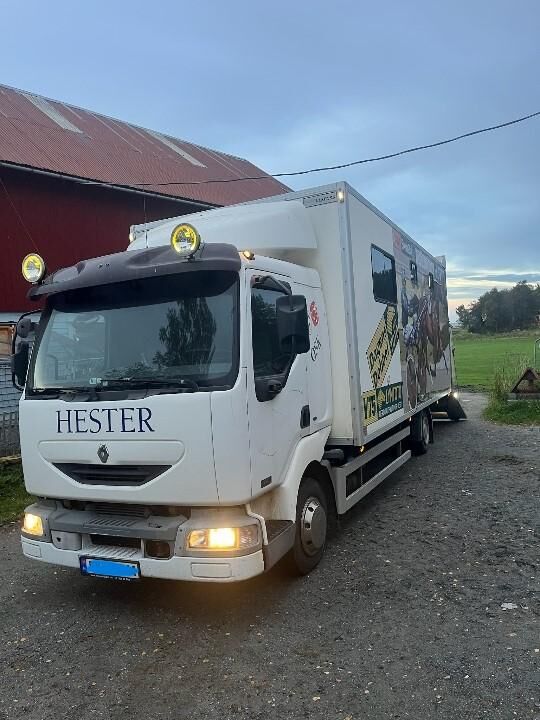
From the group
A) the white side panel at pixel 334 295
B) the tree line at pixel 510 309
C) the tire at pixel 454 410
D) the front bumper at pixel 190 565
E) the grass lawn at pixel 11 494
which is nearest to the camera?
the front bumper at pixel 190 565

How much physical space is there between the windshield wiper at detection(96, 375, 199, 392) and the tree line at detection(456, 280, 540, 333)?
105126 mm

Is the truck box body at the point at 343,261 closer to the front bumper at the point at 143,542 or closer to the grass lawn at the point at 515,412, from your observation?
the front bumper at the point at 143,542

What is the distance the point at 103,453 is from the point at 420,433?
642 cm

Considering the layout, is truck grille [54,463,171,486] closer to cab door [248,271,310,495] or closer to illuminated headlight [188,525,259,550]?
illuminated headlight [188,525,259,550]

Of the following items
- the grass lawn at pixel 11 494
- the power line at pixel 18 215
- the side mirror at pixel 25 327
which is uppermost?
the power line at pixel 18 215

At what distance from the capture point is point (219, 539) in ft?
12.5

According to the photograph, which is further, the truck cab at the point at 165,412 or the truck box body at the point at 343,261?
the truck box body at the point at 343,261

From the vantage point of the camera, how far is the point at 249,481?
Result: 12.6ft

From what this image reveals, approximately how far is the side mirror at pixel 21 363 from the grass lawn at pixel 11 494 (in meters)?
2.88

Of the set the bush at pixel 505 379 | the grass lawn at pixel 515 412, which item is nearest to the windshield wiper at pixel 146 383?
the grass lawn at pixel 515 412

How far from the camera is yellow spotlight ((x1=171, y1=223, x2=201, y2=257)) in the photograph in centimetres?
390

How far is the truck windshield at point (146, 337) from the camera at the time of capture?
3.96m

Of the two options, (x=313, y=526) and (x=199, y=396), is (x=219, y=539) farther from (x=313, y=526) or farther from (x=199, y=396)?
(x=313, y=526)

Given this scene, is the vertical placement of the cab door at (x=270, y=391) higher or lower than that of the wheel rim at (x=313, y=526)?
higher
